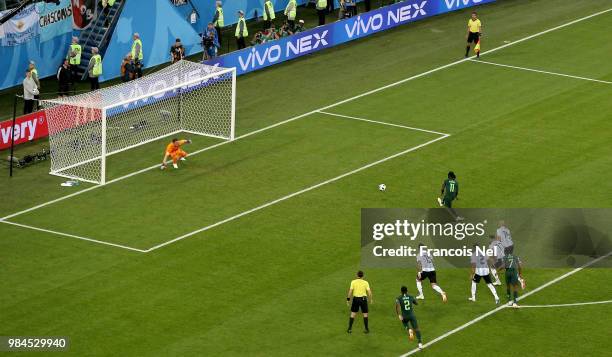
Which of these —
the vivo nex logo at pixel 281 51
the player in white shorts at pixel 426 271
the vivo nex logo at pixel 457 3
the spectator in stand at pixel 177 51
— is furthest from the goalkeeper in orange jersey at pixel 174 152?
the vivo nex logo at pixel 457 3

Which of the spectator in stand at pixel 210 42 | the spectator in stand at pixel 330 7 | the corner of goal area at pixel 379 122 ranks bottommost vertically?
the corner of goal area at pixel 379 122

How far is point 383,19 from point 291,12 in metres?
4.80

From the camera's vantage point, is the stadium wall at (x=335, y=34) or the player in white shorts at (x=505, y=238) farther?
the stadium wall at (x=335, y=34)

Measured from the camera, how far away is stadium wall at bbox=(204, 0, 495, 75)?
2500 inches

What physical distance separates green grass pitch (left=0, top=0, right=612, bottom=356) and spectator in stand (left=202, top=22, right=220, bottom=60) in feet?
9.23

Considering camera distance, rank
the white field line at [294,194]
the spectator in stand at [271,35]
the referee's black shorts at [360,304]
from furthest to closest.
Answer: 1. the spectator in stand at [271,35]
2. the white field line at [294,194]
3. the referee's black shorts at [360,304]

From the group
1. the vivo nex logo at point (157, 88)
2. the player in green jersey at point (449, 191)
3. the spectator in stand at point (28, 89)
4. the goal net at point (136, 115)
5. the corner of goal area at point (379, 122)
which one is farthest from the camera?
the spectator in stand at point (28, 89)

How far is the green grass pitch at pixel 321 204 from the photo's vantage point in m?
38.6

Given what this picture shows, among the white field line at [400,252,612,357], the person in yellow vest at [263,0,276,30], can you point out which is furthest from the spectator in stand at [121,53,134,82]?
the white field line at [400,252,612,357]

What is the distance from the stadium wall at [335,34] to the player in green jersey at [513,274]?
23.2 meters

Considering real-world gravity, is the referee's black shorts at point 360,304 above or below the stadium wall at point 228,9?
below

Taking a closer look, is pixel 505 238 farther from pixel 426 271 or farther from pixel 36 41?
pixel 36 41

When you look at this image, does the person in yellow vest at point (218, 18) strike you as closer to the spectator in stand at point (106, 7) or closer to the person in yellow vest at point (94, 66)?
the spectator in stand at point (106, 7)

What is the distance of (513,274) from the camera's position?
3988 centimetres
